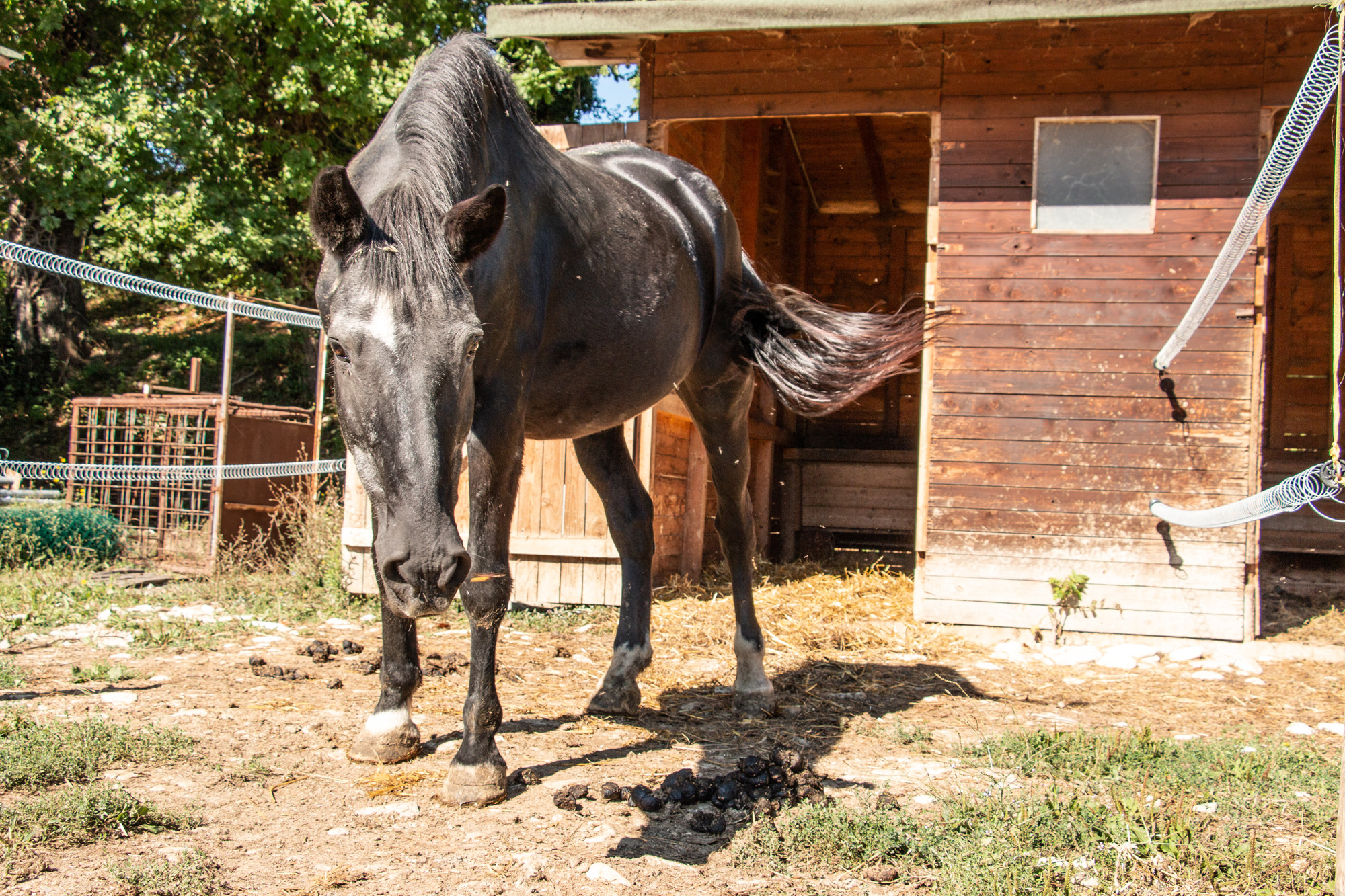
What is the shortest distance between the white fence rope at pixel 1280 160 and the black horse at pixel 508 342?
4.55ft

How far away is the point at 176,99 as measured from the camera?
12148mm

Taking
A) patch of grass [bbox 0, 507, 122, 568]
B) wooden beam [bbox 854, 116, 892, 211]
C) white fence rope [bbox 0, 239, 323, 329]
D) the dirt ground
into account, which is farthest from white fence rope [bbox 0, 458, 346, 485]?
wooden beam [bbox 854, 116, 892, 211]

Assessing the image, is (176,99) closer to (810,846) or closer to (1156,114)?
(1156,114)

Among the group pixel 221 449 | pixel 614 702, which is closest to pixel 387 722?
pixel 614 702

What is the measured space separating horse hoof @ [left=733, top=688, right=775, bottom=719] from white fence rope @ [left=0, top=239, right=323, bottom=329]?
2473 millimetres

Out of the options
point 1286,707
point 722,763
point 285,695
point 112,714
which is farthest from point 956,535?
point 112,714

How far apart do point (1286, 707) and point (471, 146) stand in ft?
13.3

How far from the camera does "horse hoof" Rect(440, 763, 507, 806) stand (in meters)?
2.49

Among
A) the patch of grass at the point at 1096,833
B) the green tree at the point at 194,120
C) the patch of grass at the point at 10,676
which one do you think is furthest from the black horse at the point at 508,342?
the green tree at the point at 194,120

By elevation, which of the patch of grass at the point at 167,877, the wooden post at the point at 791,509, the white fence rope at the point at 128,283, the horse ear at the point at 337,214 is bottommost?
the patch of grass at the point at 167,877

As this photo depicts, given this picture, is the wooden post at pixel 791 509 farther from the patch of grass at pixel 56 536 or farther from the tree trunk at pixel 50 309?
the tree trunk at pixel 50 309

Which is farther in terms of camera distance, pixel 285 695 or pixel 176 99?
pixel 176 99

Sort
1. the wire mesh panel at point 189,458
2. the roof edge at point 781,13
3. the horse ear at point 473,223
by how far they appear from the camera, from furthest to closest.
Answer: the wire mesh panel at point 189,458 → the roof edge at point 781,13 → the horse ear at point 473,223

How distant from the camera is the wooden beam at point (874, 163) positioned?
9.38 metres
